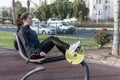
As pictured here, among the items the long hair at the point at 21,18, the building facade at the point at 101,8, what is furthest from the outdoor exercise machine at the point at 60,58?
the building facade at the point at 101,8

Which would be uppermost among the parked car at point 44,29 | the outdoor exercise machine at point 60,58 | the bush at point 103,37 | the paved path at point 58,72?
the outdoor exercise machine at point 60,58

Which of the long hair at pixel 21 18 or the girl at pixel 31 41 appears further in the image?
the long hair at pixel 21 18

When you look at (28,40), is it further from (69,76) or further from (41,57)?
(69,76)

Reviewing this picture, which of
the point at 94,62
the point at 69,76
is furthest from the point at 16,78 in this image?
the point at 94,62

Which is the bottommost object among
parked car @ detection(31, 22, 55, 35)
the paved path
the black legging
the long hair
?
parked car @ detection(31, 22, 55, 35)

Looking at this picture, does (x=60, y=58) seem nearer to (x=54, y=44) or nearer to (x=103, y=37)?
(x=54, y=44)

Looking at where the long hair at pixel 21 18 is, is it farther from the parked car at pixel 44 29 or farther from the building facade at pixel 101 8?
the building facade at pixel 101 8

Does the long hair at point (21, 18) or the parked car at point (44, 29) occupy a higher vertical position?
the long hair at point (21, 18)

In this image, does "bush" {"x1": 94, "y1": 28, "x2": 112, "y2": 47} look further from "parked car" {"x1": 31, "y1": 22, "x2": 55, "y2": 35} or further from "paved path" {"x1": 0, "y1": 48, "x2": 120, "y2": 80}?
"parked car" {"x1": 31, "y1": 22, "x2": 55, "y2": 35}

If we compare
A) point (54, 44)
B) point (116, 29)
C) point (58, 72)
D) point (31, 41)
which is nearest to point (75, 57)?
point (54, 44)

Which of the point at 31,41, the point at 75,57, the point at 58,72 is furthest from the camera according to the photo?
the point at 58,72

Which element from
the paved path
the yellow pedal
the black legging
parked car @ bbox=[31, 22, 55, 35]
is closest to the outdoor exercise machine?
the yellow pedal

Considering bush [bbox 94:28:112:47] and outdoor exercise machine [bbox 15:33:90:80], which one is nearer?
outdoor exercise machine [bbox 15:33:90:80]

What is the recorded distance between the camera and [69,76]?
9.82 metres
